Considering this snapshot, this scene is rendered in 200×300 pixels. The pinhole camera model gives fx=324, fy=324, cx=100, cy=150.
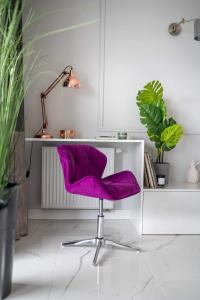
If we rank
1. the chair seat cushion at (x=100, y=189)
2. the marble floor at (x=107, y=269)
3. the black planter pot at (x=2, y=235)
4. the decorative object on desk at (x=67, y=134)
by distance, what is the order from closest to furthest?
1. the black planter pot at (x=2, y=235)
2. the marble floor at (x=107, y=269)
3. the chair seat cushion at (x=100, y=189)
4. the decorative object on desk at (x=67, y=134)

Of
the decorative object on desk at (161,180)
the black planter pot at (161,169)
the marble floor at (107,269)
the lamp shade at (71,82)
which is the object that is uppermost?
the lamp shade at (71,82)

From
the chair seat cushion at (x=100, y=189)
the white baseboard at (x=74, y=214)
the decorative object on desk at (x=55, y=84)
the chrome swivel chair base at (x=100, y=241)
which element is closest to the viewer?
the chair seat cushion at (x=100, y=189)

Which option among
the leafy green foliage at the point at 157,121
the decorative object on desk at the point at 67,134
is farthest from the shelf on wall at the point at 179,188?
the decorative object on desk at the point at 67,134

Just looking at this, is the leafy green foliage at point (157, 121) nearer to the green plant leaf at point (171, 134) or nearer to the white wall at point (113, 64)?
the green plant leaf at point (171, 134)

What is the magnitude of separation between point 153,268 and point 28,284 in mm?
863

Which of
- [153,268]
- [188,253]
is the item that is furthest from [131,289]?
[188,253]

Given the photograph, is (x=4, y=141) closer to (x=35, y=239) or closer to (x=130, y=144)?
(x=35, y=239)

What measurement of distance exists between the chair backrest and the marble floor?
586mm

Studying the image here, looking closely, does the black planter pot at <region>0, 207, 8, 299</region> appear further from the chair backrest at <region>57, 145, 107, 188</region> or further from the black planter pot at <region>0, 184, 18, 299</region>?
the chair backrest at <region>57, 145, 107, 188</region>

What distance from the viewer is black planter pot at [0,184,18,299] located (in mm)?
1648

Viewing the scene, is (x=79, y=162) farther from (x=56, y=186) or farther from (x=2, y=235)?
(x=2, y=235)

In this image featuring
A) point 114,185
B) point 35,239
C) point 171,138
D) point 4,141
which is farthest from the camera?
point 171,138

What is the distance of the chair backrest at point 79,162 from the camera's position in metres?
2.49

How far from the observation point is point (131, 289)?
6.47 feet
